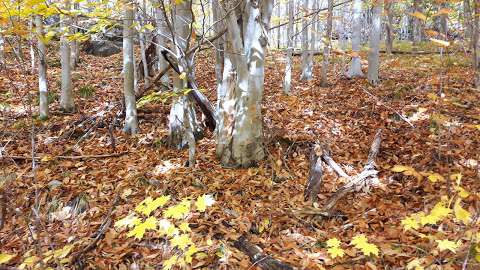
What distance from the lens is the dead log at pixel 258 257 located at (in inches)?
126

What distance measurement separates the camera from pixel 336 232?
3744 mm

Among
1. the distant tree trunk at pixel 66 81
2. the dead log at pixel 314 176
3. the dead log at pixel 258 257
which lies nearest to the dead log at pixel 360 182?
the dead log at pixel 314 176

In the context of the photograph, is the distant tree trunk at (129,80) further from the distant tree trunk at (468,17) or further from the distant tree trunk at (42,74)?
the distant tree trunk at (468,17)

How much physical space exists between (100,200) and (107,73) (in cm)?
869

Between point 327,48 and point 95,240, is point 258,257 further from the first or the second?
point 327,48

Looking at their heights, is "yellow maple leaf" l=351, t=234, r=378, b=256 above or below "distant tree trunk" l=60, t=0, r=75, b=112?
below

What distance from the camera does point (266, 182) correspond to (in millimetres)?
4699

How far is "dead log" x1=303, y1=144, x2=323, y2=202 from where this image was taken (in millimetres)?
4477

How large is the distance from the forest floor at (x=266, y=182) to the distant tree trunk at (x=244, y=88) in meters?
0.27

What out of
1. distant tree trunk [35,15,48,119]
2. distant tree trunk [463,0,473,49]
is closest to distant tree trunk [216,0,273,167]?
distant tree trunk [463,0,473,49]

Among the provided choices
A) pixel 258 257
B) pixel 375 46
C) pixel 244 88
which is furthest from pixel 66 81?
pixel 375 46

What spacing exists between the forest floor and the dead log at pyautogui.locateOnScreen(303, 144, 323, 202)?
0.13 meters

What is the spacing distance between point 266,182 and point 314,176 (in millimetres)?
666

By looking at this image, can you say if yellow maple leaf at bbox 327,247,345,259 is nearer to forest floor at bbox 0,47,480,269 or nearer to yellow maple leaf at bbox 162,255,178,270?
forest floor at bbox 0,47,480,269
